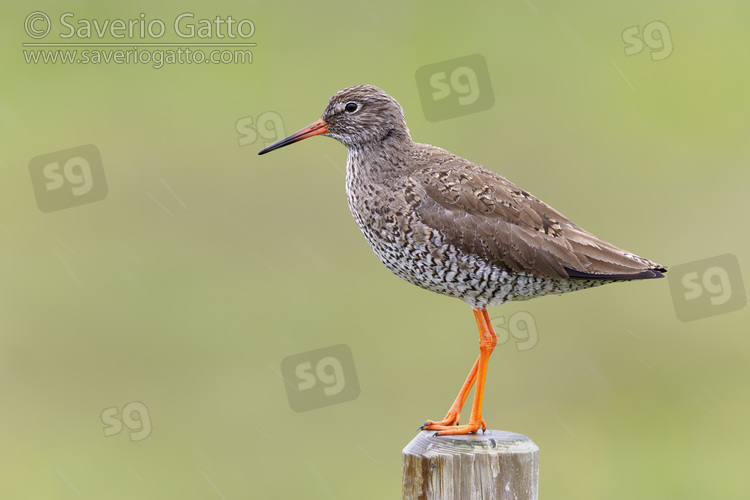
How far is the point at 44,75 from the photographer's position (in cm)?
2028

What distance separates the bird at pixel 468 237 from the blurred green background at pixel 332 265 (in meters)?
6.80

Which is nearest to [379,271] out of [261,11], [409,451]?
[261,11]

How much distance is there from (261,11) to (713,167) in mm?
9426
